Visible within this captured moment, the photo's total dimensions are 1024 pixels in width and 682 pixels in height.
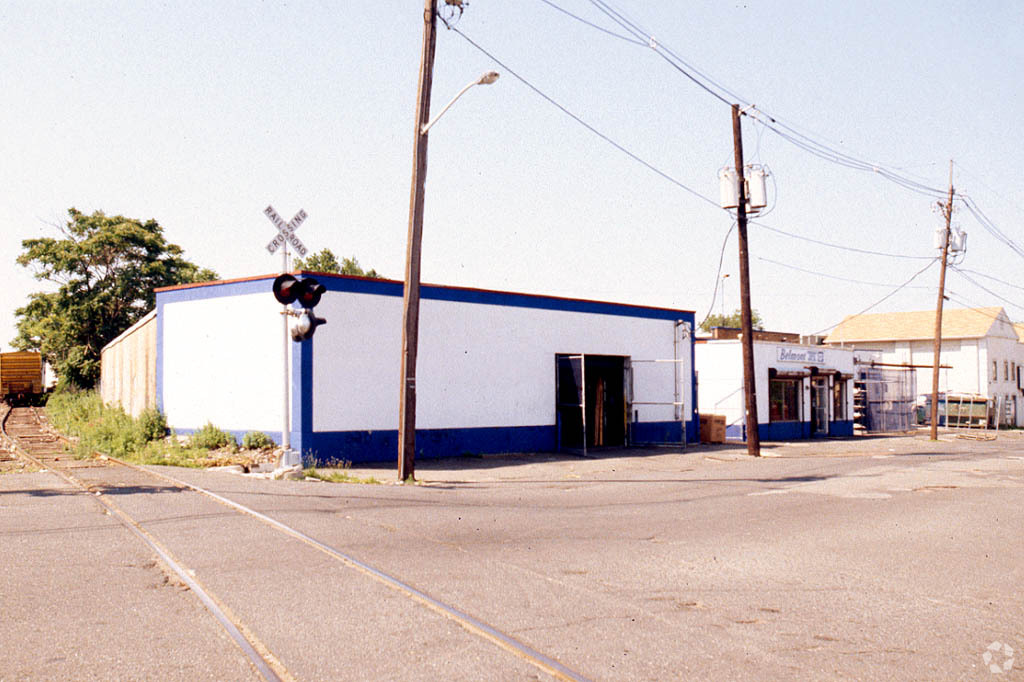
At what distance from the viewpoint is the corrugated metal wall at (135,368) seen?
1009 inches

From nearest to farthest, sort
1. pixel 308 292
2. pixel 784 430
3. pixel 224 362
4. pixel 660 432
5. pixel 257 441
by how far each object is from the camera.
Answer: pixel 308 292 < pixel 257 441 < pixel 224 362 < pixel 660 432 < pixel 784 430

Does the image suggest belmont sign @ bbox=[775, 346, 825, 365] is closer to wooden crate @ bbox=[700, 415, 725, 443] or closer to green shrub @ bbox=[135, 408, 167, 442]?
wooden crate @ bbox=[700, 415, 725, 443]

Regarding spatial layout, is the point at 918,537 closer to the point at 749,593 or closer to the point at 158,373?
the point at 749,593

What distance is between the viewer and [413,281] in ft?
53.7

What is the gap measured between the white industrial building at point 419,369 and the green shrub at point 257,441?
24 centimetres

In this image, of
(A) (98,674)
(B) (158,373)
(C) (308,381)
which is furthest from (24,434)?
(A) (98,674)

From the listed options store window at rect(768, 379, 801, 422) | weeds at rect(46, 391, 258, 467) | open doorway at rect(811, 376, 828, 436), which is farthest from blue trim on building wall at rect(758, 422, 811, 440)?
weeds at rect(46, 391, 258, 467)

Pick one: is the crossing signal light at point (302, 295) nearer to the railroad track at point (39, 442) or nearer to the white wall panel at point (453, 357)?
the white wall panel at point (453, 357)

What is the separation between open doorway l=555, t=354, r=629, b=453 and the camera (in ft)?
83.9

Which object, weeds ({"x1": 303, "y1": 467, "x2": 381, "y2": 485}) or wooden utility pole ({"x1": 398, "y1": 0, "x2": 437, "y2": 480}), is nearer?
weeds ({"x1": 303, "y1": 467, "x2": 381, "y2": 485})

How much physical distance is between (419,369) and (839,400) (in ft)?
87.0

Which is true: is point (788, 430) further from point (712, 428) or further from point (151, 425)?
point (151, 425)

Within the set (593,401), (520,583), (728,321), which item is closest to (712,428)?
(593,401)

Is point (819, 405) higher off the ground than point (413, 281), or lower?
lower
